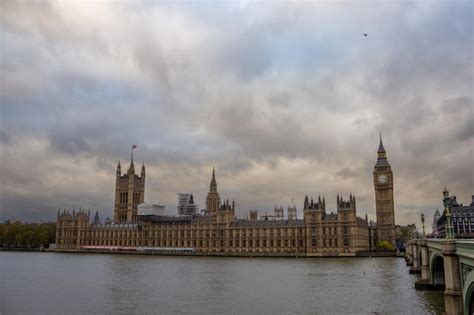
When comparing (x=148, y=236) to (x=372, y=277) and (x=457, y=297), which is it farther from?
(x=457, y=297)

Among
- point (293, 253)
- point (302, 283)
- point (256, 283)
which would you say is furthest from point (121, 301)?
point (293, 253)

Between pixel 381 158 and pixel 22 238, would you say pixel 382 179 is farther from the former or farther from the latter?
pixel 22 238

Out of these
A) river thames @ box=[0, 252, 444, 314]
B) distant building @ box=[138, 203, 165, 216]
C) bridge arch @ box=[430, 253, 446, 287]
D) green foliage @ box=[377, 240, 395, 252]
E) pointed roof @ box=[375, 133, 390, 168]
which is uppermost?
pointed roof @ box=[375, 133, 390, 168]

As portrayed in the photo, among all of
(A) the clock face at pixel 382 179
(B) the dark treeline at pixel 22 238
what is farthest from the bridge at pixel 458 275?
(B) the dark treeline at pixel 22 238

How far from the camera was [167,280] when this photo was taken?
61656 mm

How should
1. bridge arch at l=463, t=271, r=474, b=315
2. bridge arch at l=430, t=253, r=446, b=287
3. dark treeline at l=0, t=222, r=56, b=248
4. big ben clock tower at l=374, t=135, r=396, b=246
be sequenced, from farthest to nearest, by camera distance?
1. dark treeline at l=0, t=222, r=56, b=248
2. big ben clock tower at l=374, t=135, r=396, b=246
3. bridge arch at l=430, t=253, r=446, b=287
4. bridge arch at l=463, t=271, r=474, b=315

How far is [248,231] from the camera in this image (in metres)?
158


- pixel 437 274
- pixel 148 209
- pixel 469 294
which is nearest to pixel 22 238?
pixel 148 209

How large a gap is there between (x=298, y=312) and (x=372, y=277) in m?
32.4

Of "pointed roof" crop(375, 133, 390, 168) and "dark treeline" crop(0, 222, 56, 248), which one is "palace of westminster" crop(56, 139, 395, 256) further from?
"dark treeline" crop(0, 222, 56, 248)

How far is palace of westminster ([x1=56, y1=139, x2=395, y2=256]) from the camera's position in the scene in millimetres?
143625

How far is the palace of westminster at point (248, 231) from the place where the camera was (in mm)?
143625

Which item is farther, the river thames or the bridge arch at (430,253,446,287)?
the bridge arch at (430,253,446,287)

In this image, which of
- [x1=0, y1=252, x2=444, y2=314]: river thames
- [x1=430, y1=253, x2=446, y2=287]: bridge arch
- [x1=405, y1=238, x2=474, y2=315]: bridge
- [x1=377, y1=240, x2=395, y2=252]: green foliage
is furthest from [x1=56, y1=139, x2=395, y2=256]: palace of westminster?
[x1=405, y1=238, x2=474, y2=315]: bridge
